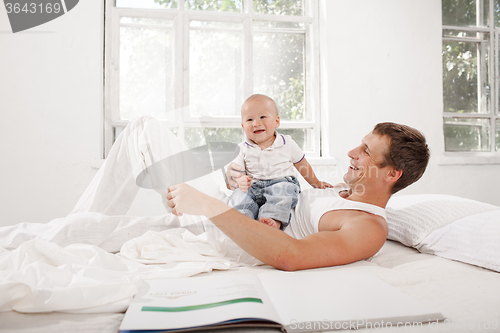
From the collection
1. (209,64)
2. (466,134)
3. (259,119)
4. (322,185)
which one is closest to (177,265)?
(259,119)

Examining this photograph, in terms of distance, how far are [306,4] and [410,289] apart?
277 centimetres

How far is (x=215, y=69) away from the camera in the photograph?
2.76 m

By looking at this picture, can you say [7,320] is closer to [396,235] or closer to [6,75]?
[396,235]

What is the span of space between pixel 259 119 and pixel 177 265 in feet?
2.86

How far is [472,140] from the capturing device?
308 centimetres

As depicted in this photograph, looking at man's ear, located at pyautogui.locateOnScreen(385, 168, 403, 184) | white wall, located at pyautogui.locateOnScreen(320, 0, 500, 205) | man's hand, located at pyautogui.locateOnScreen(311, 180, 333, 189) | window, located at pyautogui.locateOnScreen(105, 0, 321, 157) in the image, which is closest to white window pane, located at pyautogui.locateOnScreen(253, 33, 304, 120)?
window, located at pyautogui.locateOnScreen(105, 0, 321, 157)

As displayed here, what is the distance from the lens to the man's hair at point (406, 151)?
119 centimetres

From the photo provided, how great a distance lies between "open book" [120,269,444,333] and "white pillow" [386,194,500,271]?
0.49 metres

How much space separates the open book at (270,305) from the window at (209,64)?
194 cm

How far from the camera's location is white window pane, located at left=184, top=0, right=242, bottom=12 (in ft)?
8.92

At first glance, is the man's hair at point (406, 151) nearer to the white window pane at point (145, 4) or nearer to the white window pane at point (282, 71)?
the white window pane at point (282, 71)

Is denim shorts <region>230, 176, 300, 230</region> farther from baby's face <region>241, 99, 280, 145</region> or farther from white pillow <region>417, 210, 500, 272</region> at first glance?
white pillow <region>417, 210, 500, 272</region>

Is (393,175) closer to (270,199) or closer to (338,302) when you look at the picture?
(270,199)

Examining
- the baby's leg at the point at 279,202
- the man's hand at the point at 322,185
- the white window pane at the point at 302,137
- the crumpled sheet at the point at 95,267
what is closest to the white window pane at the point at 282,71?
the white window pane at the point at 302,137
